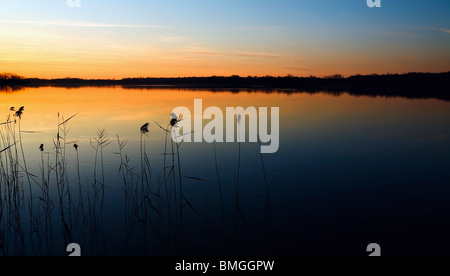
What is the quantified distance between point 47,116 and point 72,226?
57.4 ft

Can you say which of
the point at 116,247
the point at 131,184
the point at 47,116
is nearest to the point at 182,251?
the point at 116,247

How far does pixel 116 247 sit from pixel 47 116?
18447 millimetres

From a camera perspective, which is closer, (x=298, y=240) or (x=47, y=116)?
(x=298, y=240)

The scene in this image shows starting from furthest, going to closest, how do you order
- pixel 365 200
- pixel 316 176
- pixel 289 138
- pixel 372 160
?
1. pixel 289 138
2. pixel 372 160
3. pixel 316 176
4. pixel 365 200

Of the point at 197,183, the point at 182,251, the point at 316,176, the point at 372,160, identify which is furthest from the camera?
the point at 372,160

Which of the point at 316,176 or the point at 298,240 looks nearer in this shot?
the point at 298,240

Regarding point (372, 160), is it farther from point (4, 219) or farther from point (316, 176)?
point (4, 219)

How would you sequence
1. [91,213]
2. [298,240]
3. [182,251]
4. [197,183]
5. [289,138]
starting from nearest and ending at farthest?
[182,251], [298,240], [91,213], [197,183], [289,138]

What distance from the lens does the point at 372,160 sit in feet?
37.1

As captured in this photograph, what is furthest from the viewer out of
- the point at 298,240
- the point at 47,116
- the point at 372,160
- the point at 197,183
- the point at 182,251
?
the point at 47,116

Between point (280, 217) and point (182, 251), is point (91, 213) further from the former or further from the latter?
point (280, 217)

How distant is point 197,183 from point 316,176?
3.03 metres

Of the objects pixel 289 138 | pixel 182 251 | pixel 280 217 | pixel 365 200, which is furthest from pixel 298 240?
pixel 289 138

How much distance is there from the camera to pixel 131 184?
805cm
